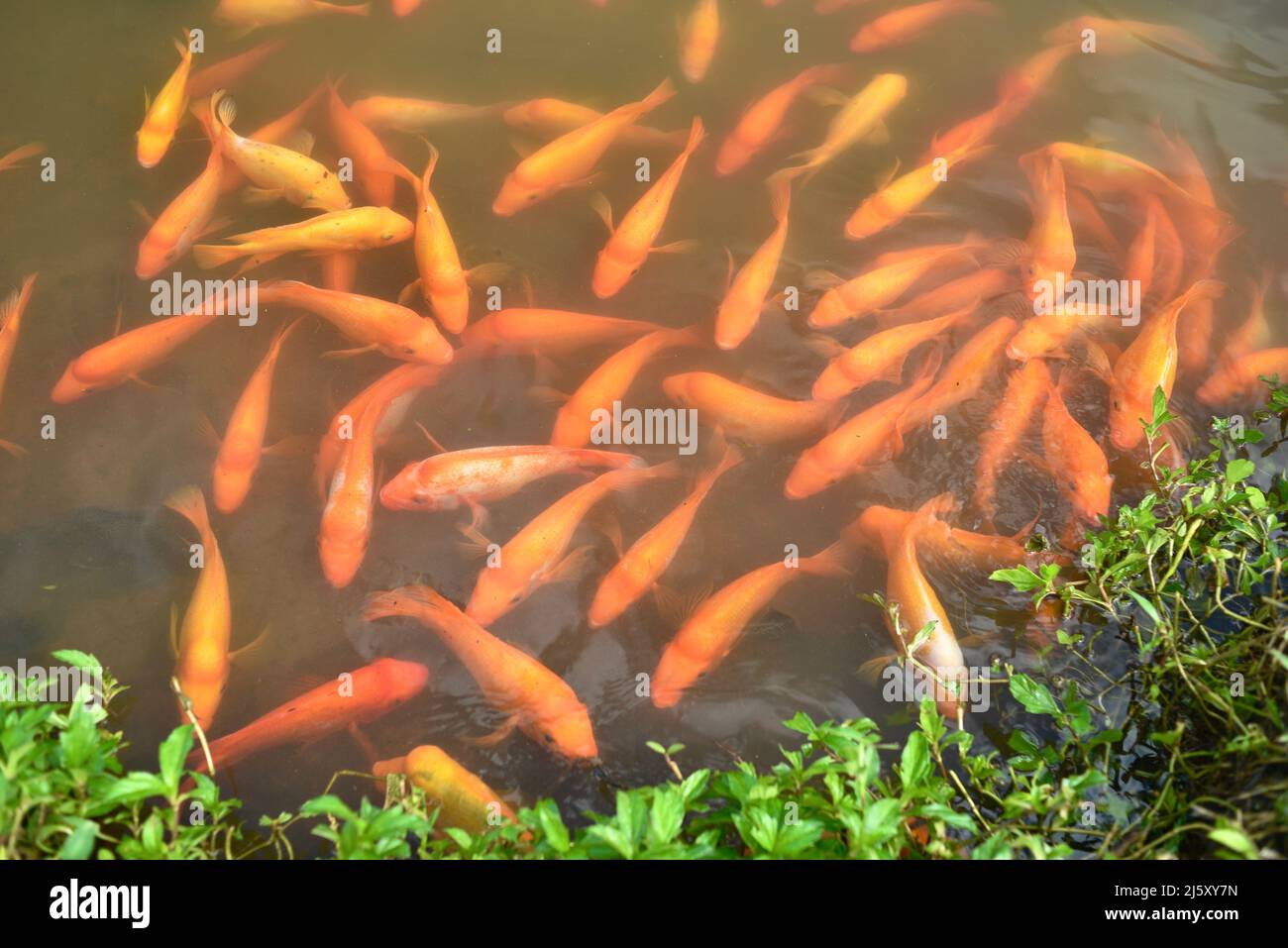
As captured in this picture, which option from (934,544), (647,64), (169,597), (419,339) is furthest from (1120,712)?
(647,64)

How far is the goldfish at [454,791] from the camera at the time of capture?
3.19 meters

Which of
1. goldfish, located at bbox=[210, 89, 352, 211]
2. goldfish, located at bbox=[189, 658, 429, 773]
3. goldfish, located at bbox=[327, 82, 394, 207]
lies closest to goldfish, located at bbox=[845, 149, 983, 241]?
goldfish, located at bbox=[327, 82, 394, 207]

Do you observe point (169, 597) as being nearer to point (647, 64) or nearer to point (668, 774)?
point (668, 774)

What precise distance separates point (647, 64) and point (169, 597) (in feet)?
12.1

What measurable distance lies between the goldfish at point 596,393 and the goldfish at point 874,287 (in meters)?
0.88

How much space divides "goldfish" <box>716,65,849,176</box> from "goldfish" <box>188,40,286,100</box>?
2524 millimetres

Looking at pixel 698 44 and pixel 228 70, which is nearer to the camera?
pixel 228 70

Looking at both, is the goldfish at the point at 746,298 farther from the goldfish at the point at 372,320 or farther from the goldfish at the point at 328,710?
the goldfish at the point at 328,710

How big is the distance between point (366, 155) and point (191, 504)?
2.01m

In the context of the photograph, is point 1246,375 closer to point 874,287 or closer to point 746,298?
point 874,287

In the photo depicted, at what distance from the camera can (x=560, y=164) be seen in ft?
15.7

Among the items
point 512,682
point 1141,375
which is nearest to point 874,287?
point 1141,375

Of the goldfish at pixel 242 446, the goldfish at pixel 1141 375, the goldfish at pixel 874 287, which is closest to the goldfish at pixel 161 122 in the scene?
the goldfish at pixel 242 446
